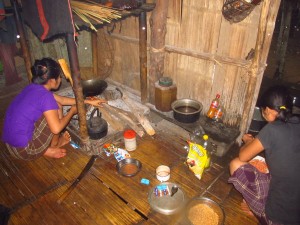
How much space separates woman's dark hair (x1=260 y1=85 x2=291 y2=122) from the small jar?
272 centimetres

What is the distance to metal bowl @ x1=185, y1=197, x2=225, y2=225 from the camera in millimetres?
3379

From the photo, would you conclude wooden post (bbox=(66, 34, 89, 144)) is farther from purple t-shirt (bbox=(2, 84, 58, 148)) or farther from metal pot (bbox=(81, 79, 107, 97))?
metal pot (bbox=(81, 79, 107, 97))

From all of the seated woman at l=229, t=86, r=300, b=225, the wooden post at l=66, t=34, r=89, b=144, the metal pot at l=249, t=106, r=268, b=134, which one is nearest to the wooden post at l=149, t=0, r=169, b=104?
the wooden post at l=66, t=34, r=89, b=144

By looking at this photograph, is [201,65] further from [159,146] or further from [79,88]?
[79,88]

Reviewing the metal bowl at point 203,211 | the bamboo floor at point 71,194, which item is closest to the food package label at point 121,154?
the bamboo floor at point 71,194

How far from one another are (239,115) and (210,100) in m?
0.74

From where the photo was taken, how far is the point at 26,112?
3.91m

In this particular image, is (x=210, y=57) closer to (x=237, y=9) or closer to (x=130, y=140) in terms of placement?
(x=237, y=9)

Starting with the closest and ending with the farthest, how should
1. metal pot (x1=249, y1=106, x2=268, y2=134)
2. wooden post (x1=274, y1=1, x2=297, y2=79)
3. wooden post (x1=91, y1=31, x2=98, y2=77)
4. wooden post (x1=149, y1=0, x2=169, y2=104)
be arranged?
wooden post (x1=149, y1=0, x2=169, y2=104) < metal pot (x1=249, y1=106, x2=268, y2=134) < wooden post (x1=91, y1=31, x2=98, y2=77) < wooden post (x1=274, y1=1, x2=297, y2=79)

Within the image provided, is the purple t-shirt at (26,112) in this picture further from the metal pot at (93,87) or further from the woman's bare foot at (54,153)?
the metal pot at (93,87)

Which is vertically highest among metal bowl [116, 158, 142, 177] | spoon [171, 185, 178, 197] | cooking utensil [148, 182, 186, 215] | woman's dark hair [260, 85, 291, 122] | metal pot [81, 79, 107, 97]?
woman's dark hair [260, 85, 291, 122]

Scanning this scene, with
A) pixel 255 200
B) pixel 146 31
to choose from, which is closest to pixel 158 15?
pixel 146 31

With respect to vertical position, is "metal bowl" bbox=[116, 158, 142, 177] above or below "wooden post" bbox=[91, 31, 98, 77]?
below

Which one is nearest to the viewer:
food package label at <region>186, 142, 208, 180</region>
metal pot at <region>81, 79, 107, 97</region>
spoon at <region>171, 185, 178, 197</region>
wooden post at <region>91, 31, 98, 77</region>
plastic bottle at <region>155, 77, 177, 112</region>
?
spoon at <region>171, 185, 178, 197</region>
